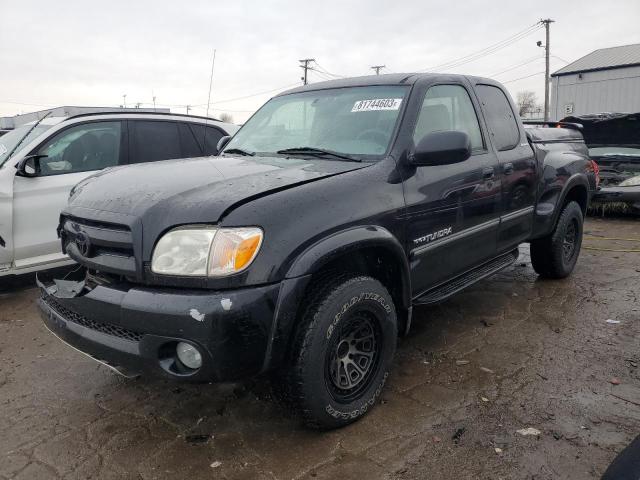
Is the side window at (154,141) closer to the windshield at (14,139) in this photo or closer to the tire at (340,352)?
the windshield at (14,139)

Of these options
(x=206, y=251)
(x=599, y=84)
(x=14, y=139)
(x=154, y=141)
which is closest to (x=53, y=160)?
(x=14, y=139)

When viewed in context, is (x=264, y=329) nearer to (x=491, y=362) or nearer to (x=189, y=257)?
(x=189, y=257)

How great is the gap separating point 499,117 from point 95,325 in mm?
3316

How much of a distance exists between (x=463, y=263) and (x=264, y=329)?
187 cm

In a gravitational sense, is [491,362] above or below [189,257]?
below

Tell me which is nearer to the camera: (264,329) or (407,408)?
(264,329)

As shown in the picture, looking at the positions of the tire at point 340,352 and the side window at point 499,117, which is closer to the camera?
the tire at point 340,352

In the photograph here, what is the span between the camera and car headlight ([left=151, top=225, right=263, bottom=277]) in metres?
2.15

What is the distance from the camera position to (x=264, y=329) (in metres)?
2.18

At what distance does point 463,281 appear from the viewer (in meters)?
3.62

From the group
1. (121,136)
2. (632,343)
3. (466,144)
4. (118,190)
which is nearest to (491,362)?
Answer: (632,343)

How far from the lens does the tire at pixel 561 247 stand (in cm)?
494

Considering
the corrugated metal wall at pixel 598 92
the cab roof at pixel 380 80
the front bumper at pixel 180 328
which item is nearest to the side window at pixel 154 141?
the cab roof at pixel 380 80

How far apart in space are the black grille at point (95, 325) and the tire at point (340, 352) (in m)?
0.70
